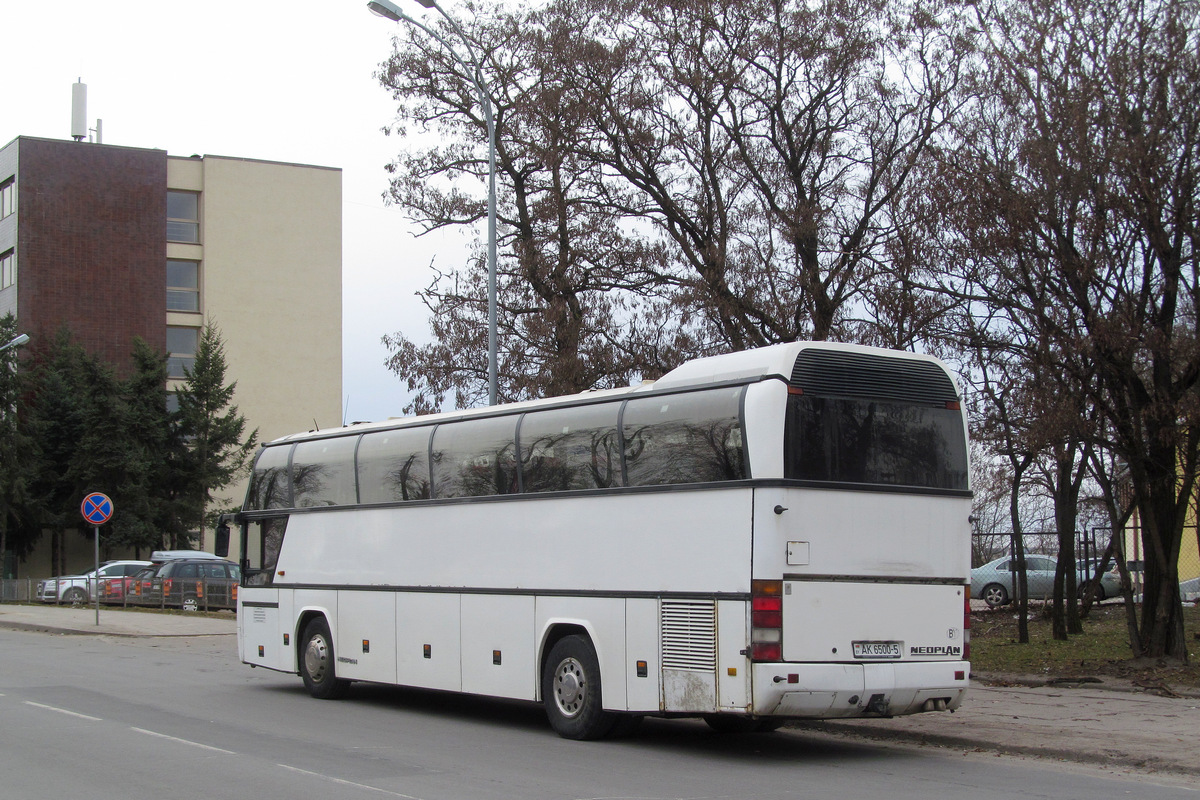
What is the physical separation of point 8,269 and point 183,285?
7.91 meters

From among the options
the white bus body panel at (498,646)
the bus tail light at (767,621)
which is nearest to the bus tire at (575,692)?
the white bus body panel at (498,646)

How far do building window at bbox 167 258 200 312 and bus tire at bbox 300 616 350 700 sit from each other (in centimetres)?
4900

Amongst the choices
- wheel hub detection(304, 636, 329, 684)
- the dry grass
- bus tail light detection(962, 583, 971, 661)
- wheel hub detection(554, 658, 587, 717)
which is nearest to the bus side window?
wheel hub detection(304, 636, 329, 684)

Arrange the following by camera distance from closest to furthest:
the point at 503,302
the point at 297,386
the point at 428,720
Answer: the point at 428,720, the point at 503,302, the point at 297,386

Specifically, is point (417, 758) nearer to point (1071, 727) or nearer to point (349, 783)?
point (349, 783)

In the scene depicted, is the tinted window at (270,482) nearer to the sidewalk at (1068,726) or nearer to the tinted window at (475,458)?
the tinted window at (475,458)

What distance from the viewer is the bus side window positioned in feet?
57.5

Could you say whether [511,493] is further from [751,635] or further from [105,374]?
[105,374]

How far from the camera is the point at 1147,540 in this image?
17.5m

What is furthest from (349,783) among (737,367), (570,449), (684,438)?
(737,367)

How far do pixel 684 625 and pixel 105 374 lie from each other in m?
50.0

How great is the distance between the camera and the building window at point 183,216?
6231 cm

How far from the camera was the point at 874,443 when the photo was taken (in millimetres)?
11422

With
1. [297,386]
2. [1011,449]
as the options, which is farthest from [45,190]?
[1011,449]
